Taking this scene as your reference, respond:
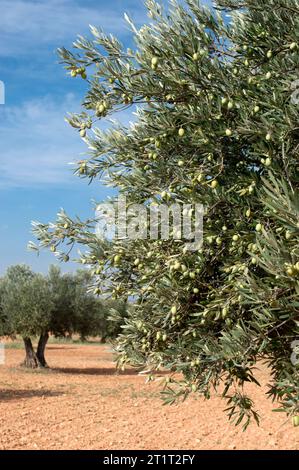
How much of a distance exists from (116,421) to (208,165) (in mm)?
13714

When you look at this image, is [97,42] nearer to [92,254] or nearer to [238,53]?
[238,53]

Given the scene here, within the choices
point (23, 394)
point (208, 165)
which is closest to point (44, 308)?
point (23, 394)

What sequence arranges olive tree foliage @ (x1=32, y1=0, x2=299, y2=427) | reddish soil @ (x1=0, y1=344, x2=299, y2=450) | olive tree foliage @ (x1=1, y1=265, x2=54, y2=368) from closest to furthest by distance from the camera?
1. olive tree foliage @ (x1=32, y1=0, x2=299, y2=427)
2. reddish soil @ (x1=0, y1=344, x2=299, y2=450)
3. olive tree foliage @ (x1=1, y1=265, x2=54, y2=368)

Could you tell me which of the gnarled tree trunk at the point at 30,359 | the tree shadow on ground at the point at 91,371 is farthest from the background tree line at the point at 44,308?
the tree shadow on ground at the point at 91,371

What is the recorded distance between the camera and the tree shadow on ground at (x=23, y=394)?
75.0ft

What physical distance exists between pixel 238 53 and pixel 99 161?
2.11 meters

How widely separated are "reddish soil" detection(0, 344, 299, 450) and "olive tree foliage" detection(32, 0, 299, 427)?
3375 mm

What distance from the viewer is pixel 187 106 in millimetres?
5926

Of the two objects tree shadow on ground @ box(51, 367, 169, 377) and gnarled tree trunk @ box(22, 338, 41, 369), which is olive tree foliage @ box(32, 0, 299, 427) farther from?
gnarled tree trunk @ box(22, 338, 41, 369)

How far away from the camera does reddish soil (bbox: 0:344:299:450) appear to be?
48.3 ft

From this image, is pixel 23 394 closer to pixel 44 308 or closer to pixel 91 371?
pixel 44 308

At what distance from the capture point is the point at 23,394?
23766mm

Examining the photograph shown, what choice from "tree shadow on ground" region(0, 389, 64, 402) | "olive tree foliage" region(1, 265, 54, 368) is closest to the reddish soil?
"tree shadow on ground" region(0, 389, 64, 402)

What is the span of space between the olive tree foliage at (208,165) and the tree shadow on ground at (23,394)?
17.7 meters
